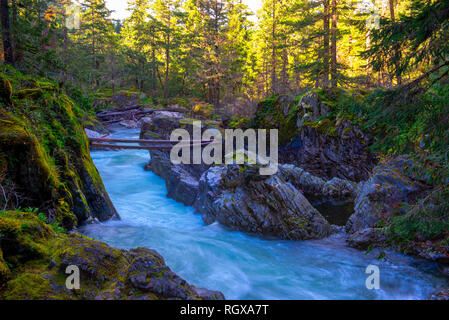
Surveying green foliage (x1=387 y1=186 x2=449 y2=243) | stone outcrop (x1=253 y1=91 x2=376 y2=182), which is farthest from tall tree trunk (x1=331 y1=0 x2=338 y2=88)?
green foliage (x1=387 y1=186 x2=449 y2=243)

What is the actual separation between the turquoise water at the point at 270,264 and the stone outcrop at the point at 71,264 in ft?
7.03

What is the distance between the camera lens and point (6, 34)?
353 inches

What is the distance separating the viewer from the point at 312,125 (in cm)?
1328

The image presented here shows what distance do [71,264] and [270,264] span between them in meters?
4.27

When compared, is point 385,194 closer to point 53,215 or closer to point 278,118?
point 53,215

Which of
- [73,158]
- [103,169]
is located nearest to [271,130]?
[103,169]

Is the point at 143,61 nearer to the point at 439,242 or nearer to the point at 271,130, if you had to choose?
the point at 271,130

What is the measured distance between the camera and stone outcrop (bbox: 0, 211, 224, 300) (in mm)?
2315

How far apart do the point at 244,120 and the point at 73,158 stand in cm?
1125

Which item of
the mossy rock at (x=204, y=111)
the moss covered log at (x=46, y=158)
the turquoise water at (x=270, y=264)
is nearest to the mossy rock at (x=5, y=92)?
the moss covered log at (x=46, y=158)

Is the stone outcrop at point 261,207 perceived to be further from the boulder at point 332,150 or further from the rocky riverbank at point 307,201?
the boulder at point 332,150

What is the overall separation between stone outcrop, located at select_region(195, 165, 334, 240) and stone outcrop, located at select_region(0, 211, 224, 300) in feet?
15.2

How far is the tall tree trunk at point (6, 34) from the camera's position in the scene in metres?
8.85

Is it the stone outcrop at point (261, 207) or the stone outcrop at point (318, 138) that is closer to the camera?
the stone outcrop at point (261, 207)
